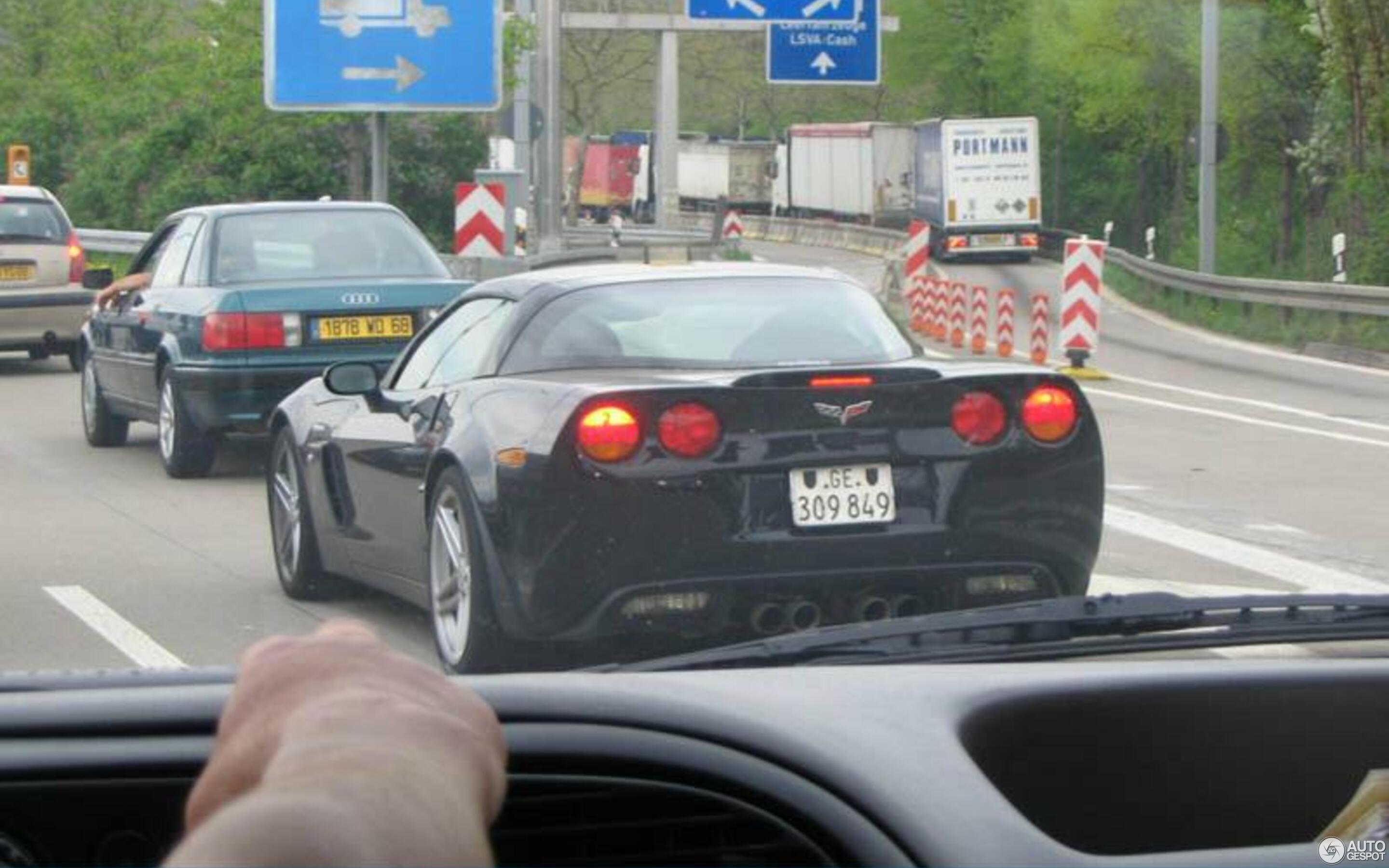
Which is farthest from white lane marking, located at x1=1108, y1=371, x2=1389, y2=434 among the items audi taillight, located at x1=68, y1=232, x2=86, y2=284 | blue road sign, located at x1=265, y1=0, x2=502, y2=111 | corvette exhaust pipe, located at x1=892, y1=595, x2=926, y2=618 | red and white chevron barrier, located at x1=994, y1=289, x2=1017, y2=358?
corvette exhaust pipe, located at x1=892, y1=595, x2=926, y2=618

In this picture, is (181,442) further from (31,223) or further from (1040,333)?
(1040,333)

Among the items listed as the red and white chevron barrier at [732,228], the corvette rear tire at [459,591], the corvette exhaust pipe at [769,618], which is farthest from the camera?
the red and white chevron barrier at [732,228]

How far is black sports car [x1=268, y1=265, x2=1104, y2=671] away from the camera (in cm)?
719

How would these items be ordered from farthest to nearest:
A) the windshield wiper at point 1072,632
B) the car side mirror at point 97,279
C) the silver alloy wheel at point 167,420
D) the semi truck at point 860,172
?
1. the semi truck at point 860,172
2. the car side mirror at point 97,279
3. the silver alloy wheel at point 167,420
4. the windshield wiper at point 1072,632

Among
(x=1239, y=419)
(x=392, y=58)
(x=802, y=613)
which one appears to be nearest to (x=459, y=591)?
(x=802, y=613)

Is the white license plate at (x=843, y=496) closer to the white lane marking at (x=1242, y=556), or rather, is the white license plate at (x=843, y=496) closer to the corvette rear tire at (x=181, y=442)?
the white lane marking at (x=1242, y=556)

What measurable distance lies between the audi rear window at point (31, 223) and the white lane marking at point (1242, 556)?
39.0 ft

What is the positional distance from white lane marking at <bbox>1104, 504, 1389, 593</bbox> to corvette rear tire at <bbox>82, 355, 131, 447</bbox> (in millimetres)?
6649

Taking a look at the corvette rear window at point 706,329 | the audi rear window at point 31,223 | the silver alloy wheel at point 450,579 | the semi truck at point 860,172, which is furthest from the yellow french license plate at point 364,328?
the semi truck at point 860,172

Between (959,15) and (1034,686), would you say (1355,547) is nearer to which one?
(1034,686)

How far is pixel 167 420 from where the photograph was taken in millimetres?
14070

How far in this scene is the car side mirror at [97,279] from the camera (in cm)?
1720

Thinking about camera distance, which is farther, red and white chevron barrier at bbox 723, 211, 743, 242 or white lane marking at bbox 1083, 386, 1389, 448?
red and white chevron barrier at bbox 723, 211, 743, 242

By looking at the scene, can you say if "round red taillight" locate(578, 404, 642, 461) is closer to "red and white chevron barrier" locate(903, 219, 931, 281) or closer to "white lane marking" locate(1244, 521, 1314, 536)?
"white lane marking" locate(1244, 521, 1314, 536)
